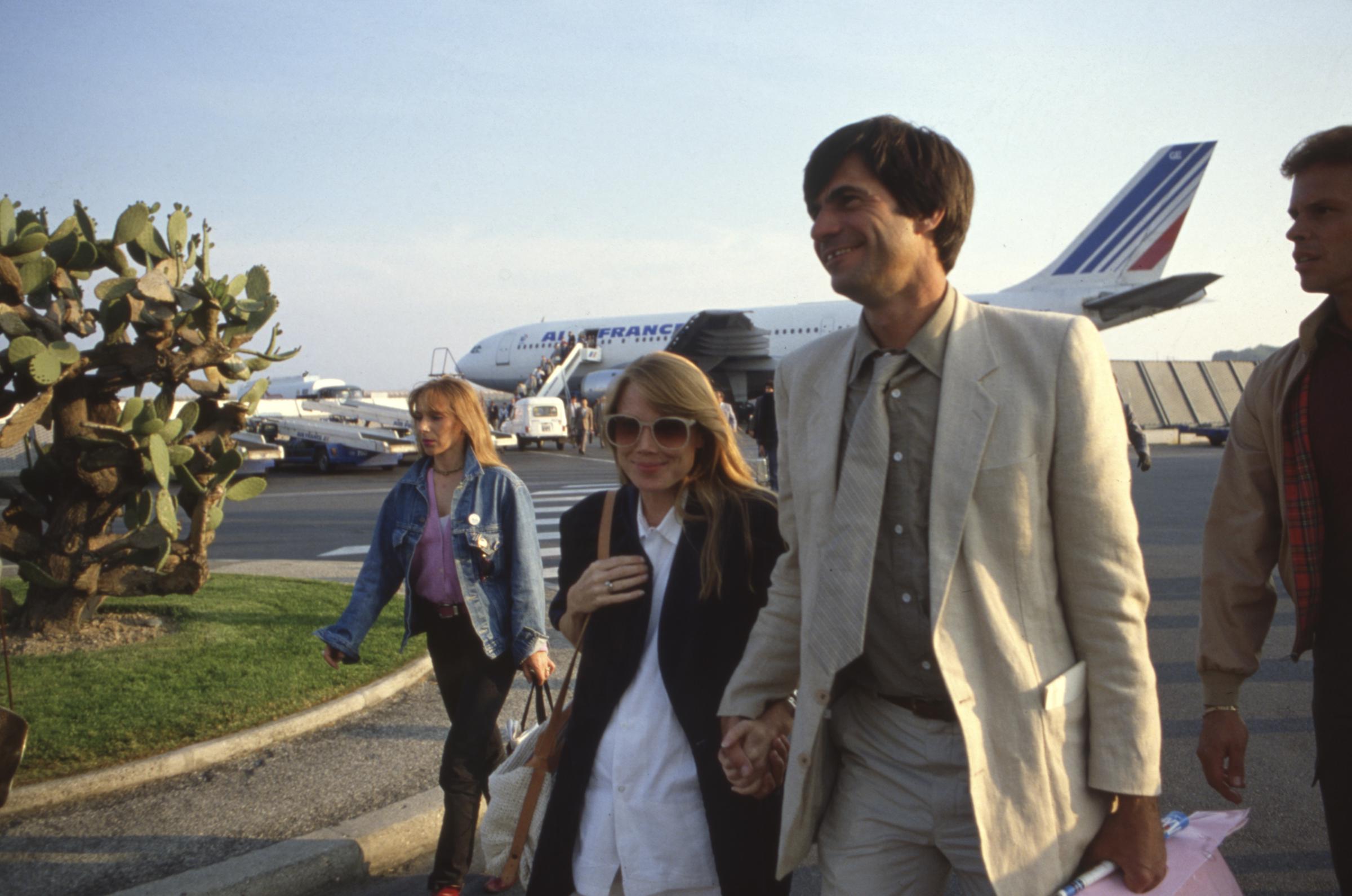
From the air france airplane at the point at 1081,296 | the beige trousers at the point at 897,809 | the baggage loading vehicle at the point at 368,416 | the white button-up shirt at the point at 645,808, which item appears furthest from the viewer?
the air france airplane at the point at 1081,296

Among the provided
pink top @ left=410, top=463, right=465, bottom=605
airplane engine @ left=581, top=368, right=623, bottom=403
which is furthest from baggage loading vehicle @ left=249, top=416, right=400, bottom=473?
pink top @ left=410, top=463, right=465, bottom=605

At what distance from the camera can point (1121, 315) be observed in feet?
110

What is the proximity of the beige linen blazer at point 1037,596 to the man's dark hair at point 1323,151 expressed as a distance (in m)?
0.80

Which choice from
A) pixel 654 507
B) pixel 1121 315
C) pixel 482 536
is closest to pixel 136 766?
pixel 482 536

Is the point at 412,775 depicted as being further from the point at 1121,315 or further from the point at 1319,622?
the point at 1121,315

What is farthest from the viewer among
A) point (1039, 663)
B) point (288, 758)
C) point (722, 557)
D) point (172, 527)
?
point (172, 527)

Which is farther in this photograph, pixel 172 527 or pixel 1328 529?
pixel 172 527

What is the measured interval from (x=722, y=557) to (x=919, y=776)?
2.56ft

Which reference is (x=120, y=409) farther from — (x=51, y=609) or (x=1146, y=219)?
(x=1146, y=219)

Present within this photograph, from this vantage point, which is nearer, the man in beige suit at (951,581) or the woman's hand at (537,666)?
the man in beige suit at (951,581)

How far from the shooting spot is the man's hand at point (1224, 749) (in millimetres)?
2248

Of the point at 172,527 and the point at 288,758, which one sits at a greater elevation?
the point at 172,527

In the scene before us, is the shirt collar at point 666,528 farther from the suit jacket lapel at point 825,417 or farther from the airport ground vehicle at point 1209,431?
the airport ground vehicle at point 1209,431

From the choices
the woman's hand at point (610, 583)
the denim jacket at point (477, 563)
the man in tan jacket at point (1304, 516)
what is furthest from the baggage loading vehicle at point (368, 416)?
the man in tan jacket at point (1304, 516)
